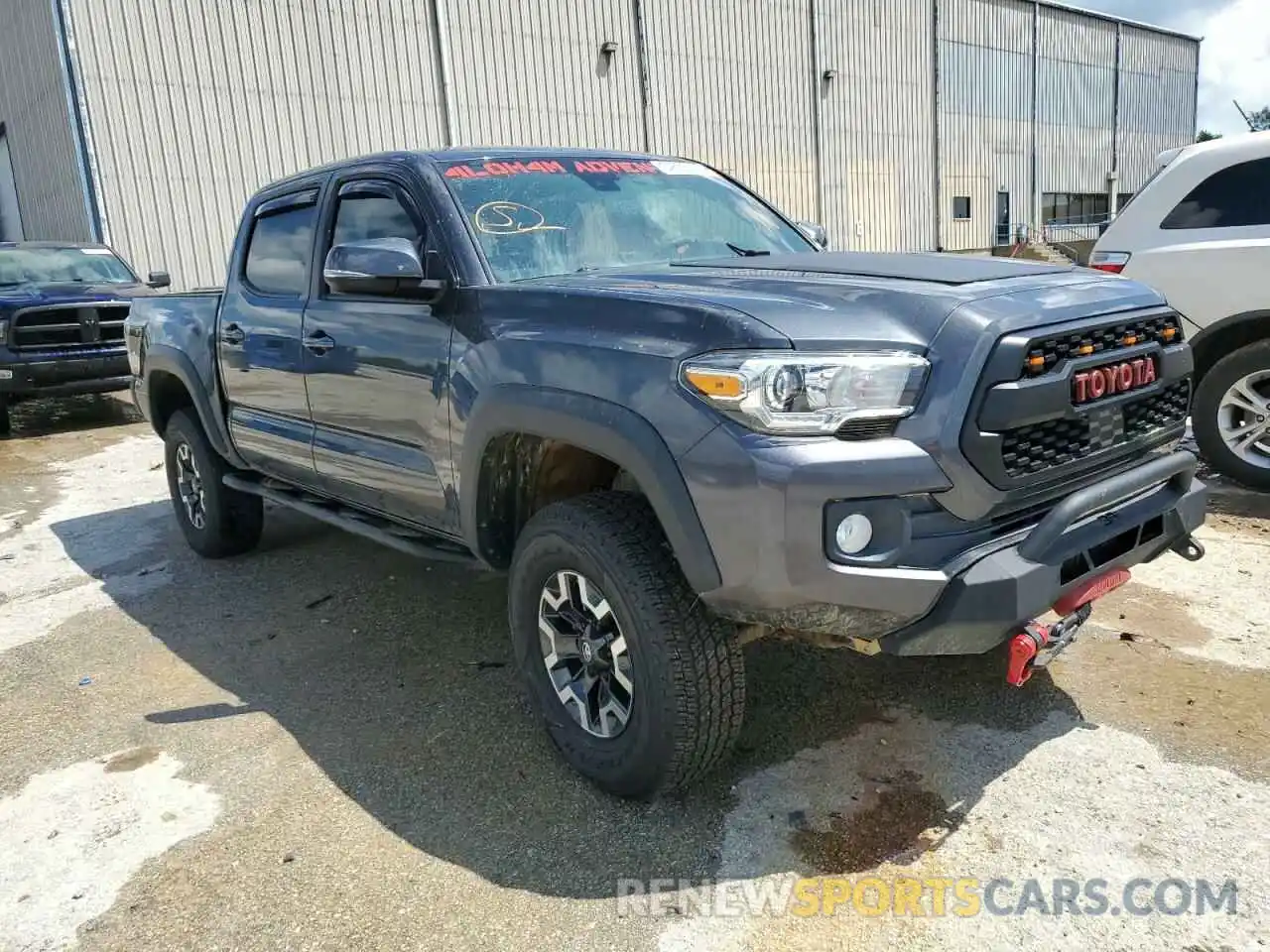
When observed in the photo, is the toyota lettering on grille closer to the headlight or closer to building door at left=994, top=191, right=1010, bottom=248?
the headlight

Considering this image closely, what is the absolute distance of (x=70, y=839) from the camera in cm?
284

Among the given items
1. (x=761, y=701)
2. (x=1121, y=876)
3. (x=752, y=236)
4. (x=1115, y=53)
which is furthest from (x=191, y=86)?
(x=1115, y=53)

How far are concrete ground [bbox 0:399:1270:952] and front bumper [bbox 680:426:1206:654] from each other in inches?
26.0

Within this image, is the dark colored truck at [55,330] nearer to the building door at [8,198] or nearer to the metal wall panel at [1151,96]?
the building door at [8,198]

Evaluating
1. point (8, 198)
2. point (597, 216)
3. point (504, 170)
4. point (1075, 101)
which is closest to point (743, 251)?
point (597, 216)

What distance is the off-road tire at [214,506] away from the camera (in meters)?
5.28

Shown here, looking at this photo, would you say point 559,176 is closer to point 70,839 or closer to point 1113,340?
point 1113,340

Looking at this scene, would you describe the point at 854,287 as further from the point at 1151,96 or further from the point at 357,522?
the point at 1151,96

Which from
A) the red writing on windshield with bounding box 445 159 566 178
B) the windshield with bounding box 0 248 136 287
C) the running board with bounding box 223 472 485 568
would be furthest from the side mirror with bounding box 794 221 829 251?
the windshield with bounding box 0 248 136 287

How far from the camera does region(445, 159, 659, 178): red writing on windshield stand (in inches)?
139

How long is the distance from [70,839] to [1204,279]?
6.07 metres

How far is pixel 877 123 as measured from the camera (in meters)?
24.4

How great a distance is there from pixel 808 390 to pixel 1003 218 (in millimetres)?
29634

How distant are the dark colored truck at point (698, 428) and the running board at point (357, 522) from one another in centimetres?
3
